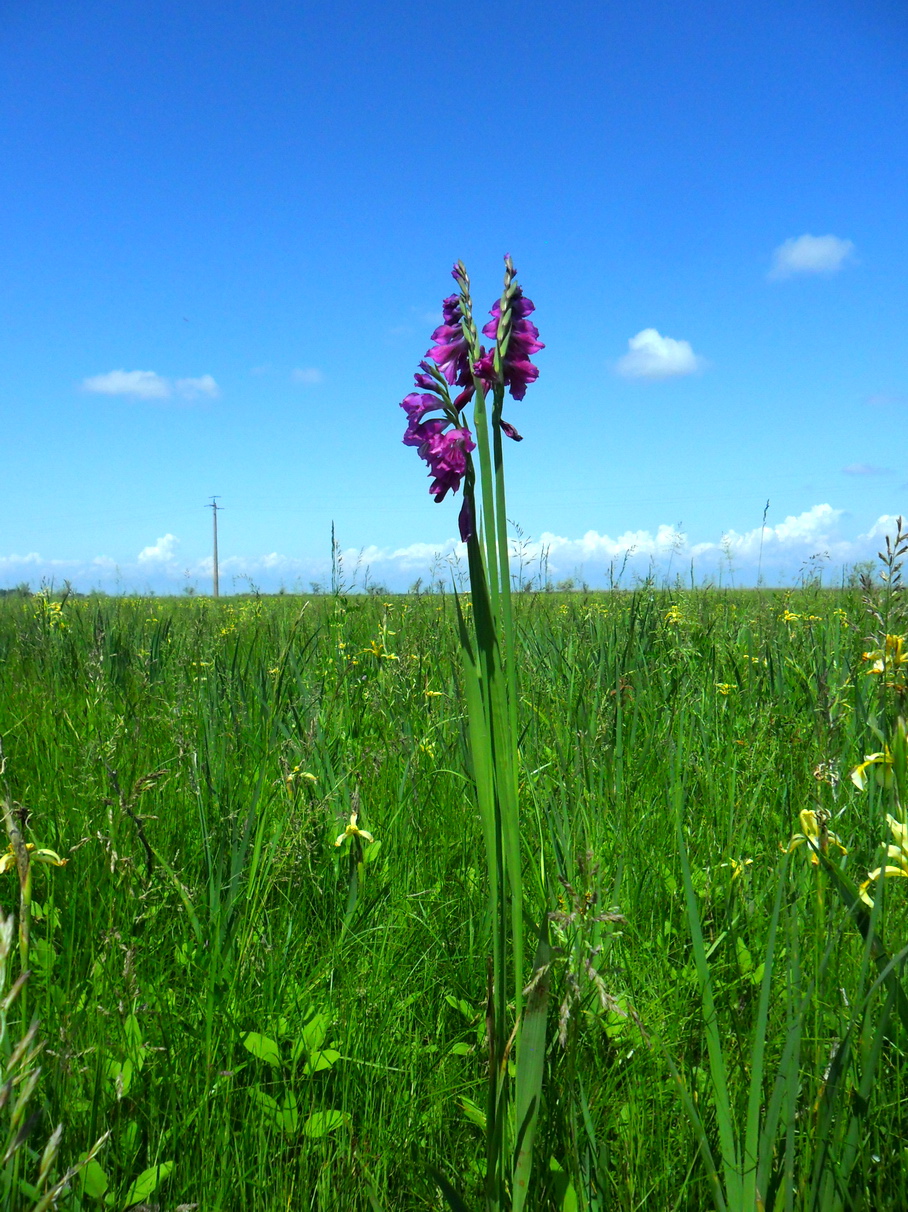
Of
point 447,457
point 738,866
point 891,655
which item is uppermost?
point 447,457

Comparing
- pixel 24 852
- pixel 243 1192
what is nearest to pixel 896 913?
pixel 243 1192

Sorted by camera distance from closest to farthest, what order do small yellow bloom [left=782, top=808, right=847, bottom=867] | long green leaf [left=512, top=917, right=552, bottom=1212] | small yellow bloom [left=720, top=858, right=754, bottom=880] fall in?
1. long green leaf [left=512, top=917, right=552, bottom=1212]
2. small yellow bloom [left=782, top=808, right=847, bottom=867]
3. small yellow bloom [left=720, top=858, right=754, bottom=880]

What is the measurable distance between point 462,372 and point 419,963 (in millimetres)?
1283

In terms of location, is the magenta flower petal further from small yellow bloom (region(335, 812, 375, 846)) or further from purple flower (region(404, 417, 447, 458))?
small yellow bloom (region(335, 812, 375, 846))

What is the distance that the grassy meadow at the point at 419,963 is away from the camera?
1119mm

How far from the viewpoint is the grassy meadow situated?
44.1 inches

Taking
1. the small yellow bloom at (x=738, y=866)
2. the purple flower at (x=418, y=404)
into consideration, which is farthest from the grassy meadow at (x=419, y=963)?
the purple flower at (x=418, y=404)

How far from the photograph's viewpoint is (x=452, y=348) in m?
1.06

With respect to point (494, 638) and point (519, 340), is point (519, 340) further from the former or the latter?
point (494, 638)

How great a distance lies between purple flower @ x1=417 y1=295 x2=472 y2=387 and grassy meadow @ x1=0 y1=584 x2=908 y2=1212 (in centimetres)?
73

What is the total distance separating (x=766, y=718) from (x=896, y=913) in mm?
920

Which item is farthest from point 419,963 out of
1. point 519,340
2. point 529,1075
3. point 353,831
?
point 519,340

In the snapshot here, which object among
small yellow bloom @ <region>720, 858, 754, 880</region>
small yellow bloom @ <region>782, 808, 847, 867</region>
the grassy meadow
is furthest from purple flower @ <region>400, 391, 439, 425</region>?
small yellow bloom @ <region>720, 858, 754, 880</region>

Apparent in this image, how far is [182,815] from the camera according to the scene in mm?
2285
